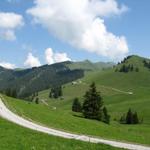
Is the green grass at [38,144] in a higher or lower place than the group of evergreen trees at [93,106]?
lower

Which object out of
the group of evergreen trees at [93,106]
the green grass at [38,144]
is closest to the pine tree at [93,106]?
the group of evergreen trees at [93,106]

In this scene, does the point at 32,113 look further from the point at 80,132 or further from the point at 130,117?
the point at 130,117

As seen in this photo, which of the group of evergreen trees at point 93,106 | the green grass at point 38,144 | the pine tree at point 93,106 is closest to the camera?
the green grass at point 38,144

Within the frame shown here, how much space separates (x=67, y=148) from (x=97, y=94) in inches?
2682

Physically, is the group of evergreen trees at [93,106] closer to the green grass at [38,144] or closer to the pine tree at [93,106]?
the pine tree at [93,106]

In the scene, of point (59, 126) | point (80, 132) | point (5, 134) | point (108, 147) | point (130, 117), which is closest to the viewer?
point (108, 147)

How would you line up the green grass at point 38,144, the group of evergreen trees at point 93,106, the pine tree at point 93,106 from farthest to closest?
1. the group of evergreen trees at point 93,106
2. the pine tree at point 93,106
3. the green grass at point 38,144

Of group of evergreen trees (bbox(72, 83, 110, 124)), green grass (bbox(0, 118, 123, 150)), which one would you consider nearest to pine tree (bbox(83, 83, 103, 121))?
group of evergreen trees (bbox(72, 83, 110, 124))

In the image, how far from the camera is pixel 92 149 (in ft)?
84.1

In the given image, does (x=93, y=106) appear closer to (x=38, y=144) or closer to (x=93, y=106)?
(x=93, y=106)

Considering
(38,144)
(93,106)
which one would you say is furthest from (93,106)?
(38,144)

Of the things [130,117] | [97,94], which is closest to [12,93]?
[130,117]

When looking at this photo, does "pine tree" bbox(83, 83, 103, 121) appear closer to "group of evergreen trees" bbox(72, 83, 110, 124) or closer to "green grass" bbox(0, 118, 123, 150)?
"group of evergreen trees" bbox(72, 83, 110, 124)

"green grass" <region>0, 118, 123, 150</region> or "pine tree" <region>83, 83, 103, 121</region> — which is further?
"pine tree" <region>83, 83, 103, 121</region>
